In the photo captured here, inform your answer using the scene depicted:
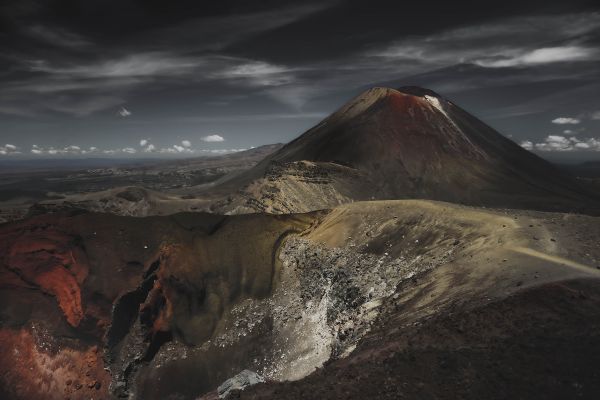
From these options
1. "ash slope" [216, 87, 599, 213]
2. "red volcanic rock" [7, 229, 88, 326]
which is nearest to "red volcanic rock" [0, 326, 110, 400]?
"red volcanic rock" [7, 229, 88, 326]

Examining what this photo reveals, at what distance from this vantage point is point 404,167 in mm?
150375

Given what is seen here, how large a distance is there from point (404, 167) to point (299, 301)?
105 meters

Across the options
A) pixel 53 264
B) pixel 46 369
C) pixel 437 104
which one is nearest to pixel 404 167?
pixel 437 104

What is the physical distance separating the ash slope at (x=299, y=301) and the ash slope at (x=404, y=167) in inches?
1251

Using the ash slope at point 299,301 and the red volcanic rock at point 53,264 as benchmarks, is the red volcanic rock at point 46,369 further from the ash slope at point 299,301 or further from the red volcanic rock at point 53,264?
the red volcanic rock at point 53,264

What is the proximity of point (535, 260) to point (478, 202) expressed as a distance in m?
104

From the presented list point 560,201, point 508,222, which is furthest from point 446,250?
point 560,201

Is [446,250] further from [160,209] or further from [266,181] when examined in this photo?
[160,209]

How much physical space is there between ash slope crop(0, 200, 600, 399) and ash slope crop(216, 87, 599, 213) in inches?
1251

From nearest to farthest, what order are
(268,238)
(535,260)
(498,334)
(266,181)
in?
(498,334) < (535,260) < (268,238) < (266,181)

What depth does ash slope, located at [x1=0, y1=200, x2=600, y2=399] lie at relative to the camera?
26500 mm

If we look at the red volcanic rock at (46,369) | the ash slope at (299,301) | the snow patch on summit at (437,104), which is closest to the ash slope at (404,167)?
the snow patch on summit at (437,104)

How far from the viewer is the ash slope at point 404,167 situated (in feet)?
357

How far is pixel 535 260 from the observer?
35.7 metres
